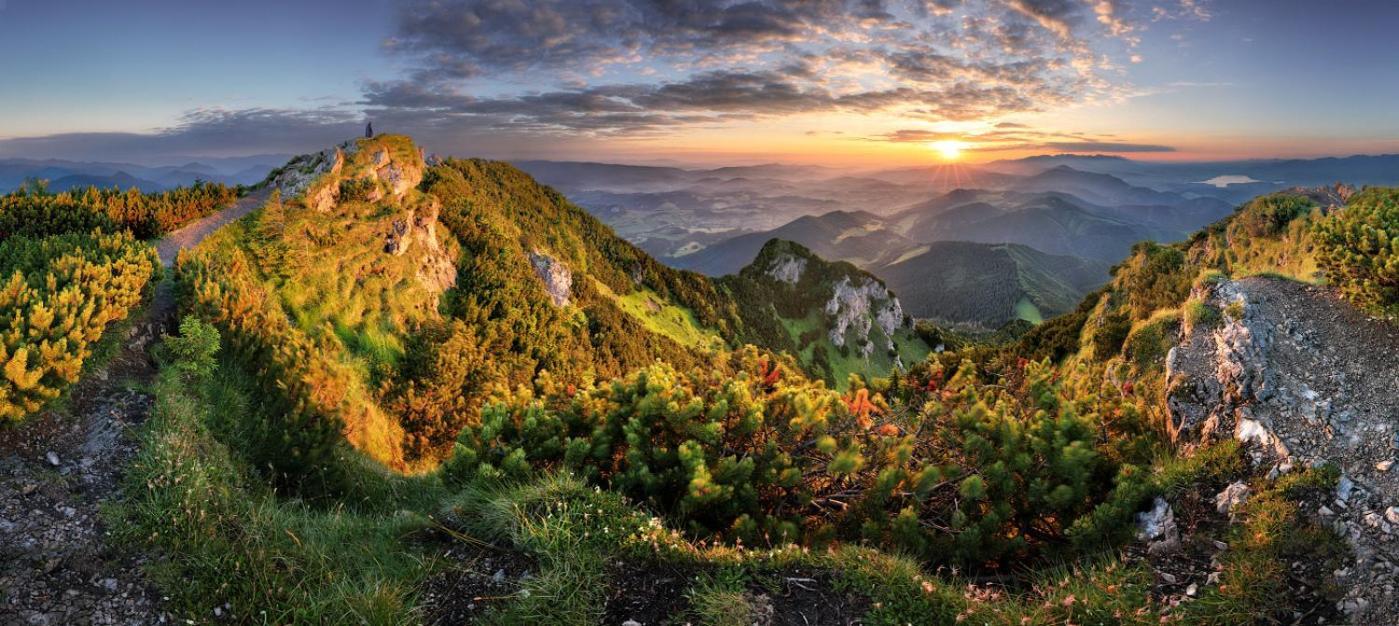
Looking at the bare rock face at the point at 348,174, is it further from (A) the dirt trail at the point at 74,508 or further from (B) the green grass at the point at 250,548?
(B) the green grass at the point at 250,548

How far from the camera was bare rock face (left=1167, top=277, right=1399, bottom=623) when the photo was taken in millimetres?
6012

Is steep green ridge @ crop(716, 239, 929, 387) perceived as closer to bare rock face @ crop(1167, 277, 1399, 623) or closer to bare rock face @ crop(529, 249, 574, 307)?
bare rock face @ crop(529, 249, 574, 307)

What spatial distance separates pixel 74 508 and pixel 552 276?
2106 inches

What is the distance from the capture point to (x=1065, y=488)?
7.09 m

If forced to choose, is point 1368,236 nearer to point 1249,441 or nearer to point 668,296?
point 1249,441

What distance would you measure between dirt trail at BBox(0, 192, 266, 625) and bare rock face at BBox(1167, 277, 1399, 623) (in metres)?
11.0

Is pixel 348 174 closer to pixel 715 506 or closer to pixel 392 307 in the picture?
pixel 392 307

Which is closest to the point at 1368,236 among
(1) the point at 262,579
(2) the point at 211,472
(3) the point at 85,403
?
(1) the point at 262,579

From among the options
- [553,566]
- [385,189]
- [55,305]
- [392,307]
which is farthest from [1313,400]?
[385,189]

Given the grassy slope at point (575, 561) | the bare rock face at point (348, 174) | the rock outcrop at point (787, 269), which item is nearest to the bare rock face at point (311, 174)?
the bare rock face at point (348, 174)

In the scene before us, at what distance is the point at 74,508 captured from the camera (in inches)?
259

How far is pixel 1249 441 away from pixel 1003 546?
3.76 meters

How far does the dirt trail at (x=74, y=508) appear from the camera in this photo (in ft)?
17.6

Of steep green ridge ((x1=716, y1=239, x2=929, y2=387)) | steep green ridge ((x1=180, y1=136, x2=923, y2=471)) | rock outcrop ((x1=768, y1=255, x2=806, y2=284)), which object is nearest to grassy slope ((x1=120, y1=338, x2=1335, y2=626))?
steep green ridge ((x1=180, y1=136, x2=923, y2=471))
